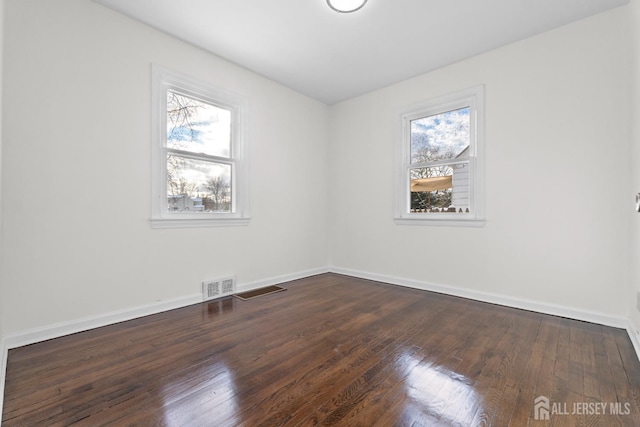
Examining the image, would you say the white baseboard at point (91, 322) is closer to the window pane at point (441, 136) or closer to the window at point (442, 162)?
the window at point (442, 162)

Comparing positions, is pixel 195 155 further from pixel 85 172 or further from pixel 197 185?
pixel 85 172

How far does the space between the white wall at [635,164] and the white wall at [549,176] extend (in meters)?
0.15


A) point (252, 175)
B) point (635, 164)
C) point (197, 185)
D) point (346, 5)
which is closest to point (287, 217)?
point (252, 175)

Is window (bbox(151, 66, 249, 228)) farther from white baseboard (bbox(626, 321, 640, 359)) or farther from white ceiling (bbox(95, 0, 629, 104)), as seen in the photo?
white baseboard (bbox(626, 321, 640, 359))

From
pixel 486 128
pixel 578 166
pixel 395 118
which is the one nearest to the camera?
pixel 578 166

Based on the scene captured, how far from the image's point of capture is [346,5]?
97.7 inches

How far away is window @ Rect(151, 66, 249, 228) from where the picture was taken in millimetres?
A: 2896

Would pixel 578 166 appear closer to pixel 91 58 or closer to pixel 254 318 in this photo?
pixel 254 318

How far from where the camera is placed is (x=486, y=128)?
127 inches

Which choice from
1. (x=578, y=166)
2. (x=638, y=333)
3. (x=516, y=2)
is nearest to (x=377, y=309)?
(x=638, y=333)

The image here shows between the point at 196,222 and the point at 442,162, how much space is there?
298 centimetres

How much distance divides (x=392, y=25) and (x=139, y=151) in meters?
2.68

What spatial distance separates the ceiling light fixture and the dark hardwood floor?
8.98 ft

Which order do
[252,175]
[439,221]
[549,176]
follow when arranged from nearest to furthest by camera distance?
[549,176] → [439,221] → [252,175]
